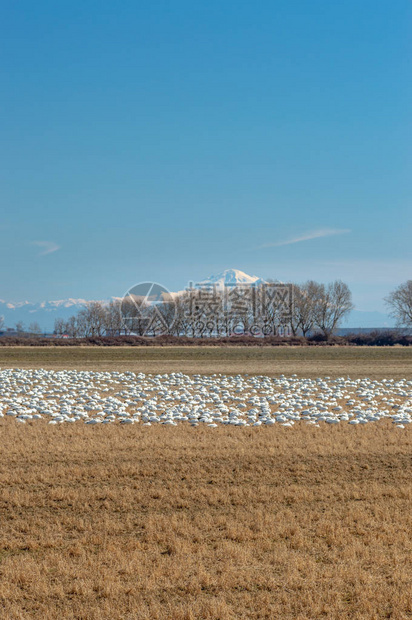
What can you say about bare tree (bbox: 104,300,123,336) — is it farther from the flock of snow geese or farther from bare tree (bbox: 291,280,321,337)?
the flock of snow geese

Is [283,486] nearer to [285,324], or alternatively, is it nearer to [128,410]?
[128,410]

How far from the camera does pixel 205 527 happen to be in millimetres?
9258

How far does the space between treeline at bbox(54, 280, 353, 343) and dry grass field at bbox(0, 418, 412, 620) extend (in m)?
97.8

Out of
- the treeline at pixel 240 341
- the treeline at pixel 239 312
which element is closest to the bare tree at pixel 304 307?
the treeline at pixel 239 312

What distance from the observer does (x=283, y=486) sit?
37.3 feet

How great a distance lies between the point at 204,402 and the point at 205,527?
13321 millimetres

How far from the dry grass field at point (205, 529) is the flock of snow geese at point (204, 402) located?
3125mm

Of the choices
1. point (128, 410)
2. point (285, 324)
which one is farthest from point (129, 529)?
point (285, 324)

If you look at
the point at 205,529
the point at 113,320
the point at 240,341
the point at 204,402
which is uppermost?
the point at 113,320

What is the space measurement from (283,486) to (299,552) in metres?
3.02

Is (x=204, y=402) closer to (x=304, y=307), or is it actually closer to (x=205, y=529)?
(x=205, y=529)

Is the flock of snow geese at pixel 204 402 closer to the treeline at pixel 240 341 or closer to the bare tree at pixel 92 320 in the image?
the treeline at pixel 240 341

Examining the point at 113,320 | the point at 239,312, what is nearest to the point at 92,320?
the point at 113,320

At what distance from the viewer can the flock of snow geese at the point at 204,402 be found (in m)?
18.3
